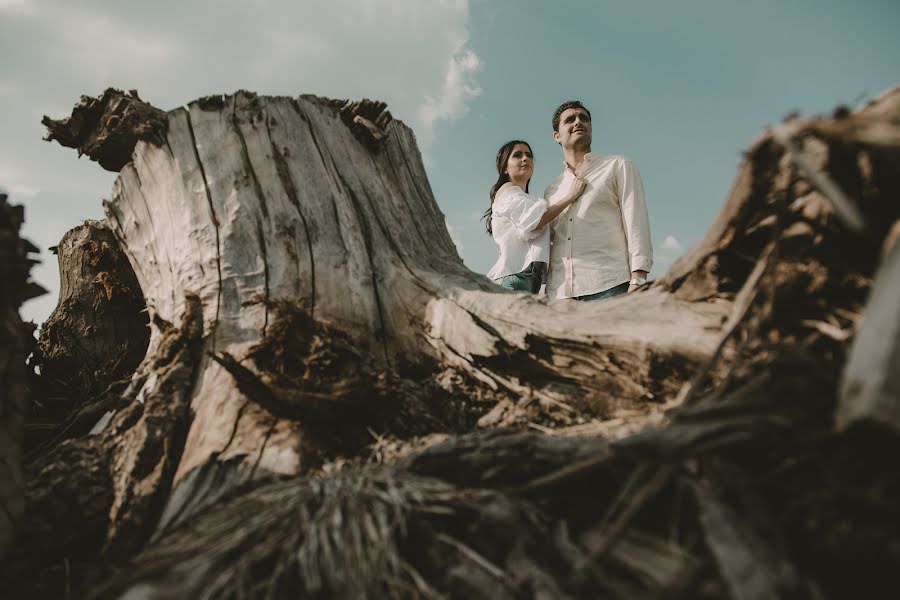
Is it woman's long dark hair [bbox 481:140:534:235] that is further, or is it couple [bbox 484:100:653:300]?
woman's long dark hair [bbox 481:140:534:235]

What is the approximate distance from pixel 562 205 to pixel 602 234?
414mm

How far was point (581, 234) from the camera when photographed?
4672mm

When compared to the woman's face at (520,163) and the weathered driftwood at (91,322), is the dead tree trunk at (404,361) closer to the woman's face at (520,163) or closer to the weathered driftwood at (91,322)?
the weathered driftwood at (91,322)

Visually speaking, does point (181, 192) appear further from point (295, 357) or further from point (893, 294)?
point (893, 294)

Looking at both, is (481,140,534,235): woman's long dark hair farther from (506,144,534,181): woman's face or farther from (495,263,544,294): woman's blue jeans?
(495,263,544,294): woman's blue jeans

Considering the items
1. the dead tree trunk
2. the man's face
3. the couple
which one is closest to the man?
the couple

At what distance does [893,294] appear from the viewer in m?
1.13

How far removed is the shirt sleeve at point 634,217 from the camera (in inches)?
175

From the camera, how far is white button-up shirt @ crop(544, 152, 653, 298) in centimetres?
454

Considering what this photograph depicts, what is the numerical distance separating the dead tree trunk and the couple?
4.16ft

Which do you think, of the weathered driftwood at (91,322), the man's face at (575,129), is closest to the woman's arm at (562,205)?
the man's face at (575,129)

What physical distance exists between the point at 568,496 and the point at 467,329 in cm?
119

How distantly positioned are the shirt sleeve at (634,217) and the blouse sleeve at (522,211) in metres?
0.66

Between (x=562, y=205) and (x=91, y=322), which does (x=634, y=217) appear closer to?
(x=562, y=205)
